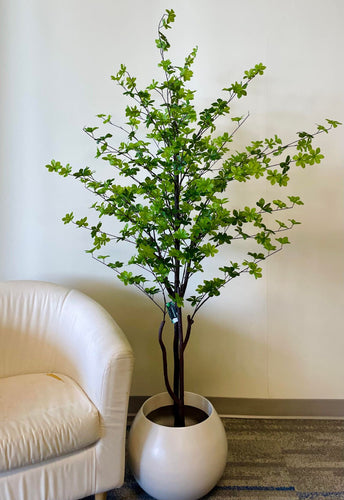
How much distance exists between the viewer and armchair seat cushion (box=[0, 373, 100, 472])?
4.19ft

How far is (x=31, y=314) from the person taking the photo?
1.80m

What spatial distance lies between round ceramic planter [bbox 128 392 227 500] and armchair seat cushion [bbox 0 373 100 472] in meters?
0.21

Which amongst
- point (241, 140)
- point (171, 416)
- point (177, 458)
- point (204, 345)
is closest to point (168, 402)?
point (171, 416)

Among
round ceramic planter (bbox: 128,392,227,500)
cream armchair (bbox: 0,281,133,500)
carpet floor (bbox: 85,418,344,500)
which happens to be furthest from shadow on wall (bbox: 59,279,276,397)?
round ceramic planter (bbox: 128,392,227,500)

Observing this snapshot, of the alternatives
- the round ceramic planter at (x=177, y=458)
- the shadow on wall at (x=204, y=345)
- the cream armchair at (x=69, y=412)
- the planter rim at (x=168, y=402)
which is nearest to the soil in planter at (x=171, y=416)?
the planter rim at (x=168, y=402)

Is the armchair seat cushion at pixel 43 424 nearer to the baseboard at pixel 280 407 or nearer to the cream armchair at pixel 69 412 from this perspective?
the cream armchair at pixel 69 412

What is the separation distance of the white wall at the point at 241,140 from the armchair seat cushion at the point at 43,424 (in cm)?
69

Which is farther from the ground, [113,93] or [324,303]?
[113,93]

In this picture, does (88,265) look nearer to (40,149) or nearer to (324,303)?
(40,149)

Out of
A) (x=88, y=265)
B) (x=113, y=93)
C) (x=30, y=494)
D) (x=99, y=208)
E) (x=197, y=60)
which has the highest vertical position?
(x=197, y=60)

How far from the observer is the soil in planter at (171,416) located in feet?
5.48

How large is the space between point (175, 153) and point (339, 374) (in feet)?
5.09

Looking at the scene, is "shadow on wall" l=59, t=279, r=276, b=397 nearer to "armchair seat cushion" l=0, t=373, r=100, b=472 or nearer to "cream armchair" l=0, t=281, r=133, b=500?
"cream armchair" l=0, t=281, r=133, b=500

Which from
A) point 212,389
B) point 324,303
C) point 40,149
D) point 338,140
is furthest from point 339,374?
point 40,149
